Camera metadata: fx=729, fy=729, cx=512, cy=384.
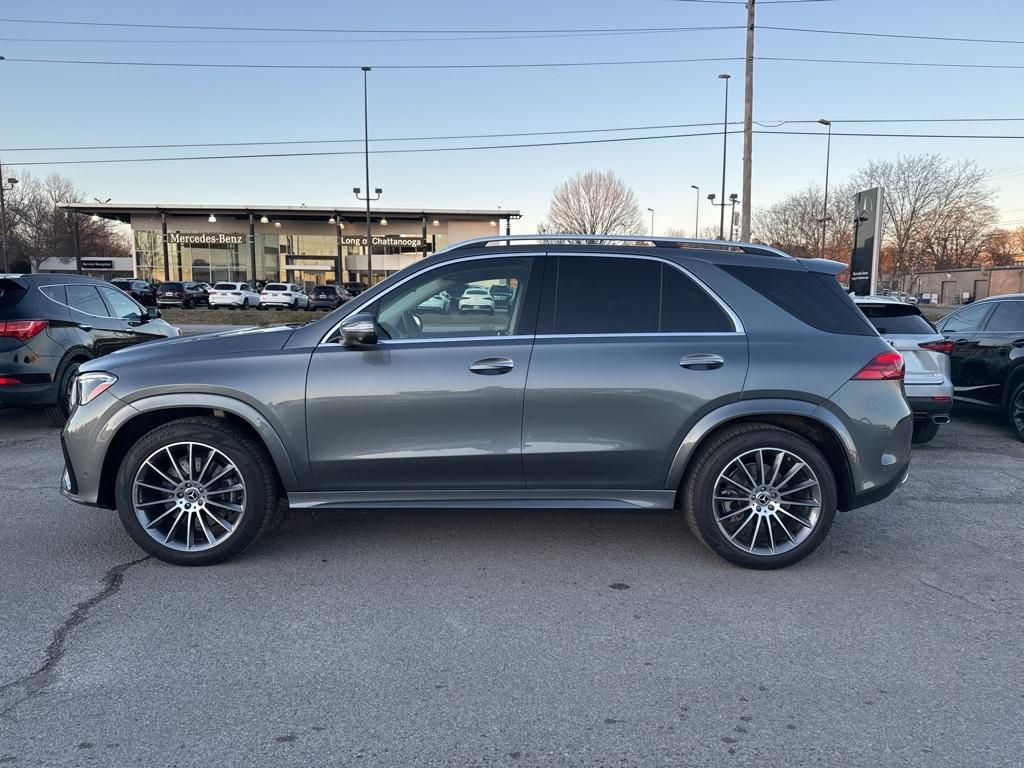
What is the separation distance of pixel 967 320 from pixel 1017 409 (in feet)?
4.86

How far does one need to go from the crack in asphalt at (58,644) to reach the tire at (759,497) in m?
3.25

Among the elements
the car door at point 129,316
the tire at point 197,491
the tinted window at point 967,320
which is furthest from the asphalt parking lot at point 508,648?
the tinted window at point 967,320

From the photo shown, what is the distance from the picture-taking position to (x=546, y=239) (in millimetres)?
4480

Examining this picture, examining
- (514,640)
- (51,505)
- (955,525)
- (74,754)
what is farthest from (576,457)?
(51,505)

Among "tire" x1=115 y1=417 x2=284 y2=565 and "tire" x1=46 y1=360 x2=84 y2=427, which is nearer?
Result: "tire" x1=115 y1=417 x2=284 y2=565

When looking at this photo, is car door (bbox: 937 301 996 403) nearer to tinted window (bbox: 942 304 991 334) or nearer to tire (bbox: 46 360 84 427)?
tinted window (bbox: 942 304 991 334)

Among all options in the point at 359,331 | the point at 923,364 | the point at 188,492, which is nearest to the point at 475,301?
the point at 359,331

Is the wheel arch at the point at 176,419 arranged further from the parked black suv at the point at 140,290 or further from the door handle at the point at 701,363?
Result: the parked black suv at the point at 140,290

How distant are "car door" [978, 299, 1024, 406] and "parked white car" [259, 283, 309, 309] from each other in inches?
1633

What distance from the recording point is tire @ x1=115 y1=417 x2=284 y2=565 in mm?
4180

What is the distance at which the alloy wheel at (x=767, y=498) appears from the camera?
13.8ft

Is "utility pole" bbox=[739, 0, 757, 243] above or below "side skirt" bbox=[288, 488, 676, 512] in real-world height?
above

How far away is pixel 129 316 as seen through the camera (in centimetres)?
949

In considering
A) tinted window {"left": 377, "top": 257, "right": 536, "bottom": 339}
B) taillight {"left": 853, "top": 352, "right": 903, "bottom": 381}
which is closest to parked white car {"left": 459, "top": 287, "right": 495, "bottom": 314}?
tinted window {"left": 377, "top": 257, "right": 536, "bottom": 339}
